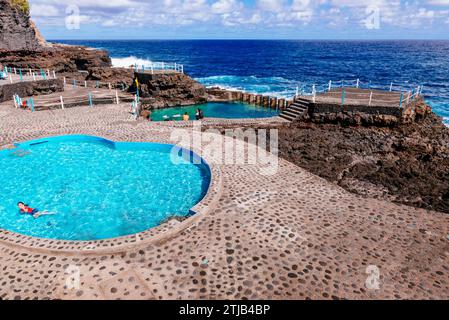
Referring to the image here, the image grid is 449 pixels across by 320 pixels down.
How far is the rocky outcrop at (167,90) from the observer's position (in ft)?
106

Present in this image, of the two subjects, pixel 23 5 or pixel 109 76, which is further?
pixel 23 5

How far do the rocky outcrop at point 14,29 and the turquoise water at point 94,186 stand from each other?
3653 cm

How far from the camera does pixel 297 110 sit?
23656 millimetres

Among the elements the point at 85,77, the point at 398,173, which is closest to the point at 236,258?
the point at 398,173

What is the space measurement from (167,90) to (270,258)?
28.7m

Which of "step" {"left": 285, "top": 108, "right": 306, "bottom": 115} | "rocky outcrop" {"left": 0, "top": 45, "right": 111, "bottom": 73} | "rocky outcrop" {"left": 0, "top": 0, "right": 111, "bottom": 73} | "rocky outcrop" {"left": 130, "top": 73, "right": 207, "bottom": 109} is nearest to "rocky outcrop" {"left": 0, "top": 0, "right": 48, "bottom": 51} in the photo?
"rocky outcrop" {"left": 0, "top": 0, "right": 111, "bottom": 73}

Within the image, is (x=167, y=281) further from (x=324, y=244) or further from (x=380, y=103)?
(x=380, y=103)

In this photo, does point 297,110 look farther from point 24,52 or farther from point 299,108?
point 24,52

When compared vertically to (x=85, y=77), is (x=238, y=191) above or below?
below

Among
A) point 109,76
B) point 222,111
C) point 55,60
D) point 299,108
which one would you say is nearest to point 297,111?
point 299,108

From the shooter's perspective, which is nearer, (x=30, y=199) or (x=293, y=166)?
(x=30, y=199)

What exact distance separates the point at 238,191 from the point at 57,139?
12716 mm

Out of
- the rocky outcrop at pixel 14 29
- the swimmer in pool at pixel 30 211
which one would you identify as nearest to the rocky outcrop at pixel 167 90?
the swimmer in pool at pixel 30 211

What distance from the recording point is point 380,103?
21516mm
